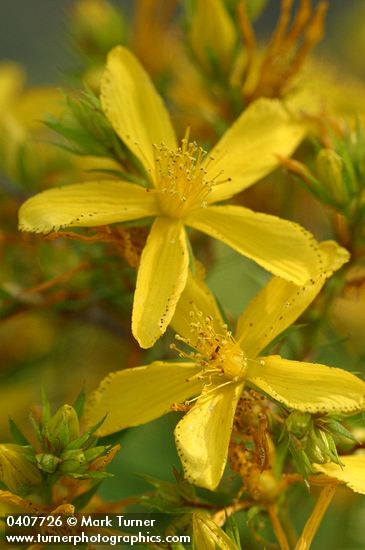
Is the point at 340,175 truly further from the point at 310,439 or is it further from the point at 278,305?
the point at 310,439

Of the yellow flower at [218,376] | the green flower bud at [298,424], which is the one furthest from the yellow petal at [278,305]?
the green flower bud at [298,424]

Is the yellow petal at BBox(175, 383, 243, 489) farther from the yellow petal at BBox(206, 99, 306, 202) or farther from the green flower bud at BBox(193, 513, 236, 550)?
the yellow petal at BBox(206, 99, 306, 202)

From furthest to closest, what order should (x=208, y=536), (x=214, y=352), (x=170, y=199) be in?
1. (x=170, y=199)
2. (x=214, y=352)
3. (x=208, y=536)

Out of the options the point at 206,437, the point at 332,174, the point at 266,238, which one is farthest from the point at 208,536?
the point at 332,174

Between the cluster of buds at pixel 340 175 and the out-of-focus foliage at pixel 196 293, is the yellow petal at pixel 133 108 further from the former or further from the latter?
the cluster of buds at pixel 340 175

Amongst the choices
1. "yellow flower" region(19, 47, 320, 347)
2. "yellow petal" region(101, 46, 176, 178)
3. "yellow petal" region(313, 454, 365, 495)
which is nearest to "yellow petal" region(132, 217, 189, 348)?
"yellow flower" region(19, 47, 320, 347)
